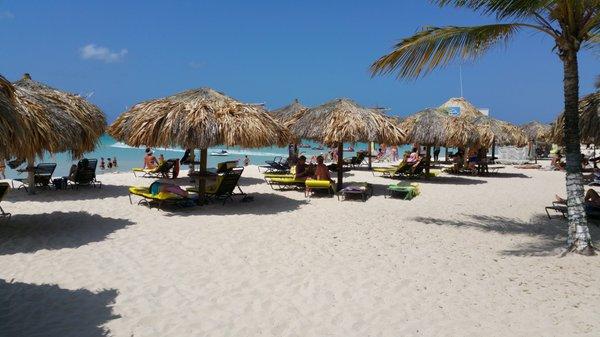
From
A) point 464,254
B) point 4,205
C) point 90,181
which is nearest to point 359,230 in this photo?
point 464,254

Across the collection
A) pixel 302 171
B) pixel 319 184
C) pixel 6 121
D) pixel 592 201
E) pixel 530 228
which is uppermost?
pixel 6 121

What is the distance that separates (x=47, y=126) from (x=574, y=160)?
707 centimetres

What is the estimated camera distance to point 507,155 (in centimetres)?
2861

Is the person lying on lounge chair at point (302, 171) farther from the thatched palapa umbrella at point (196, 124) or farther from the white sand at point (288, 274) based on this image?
the white sand at point (288, 274)

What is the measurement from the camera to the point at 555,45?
5730 millimetres

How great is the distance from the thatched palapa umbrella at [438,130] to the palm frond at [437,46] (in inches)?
335

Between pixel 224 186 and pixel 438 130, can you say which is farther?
pixel 438 130

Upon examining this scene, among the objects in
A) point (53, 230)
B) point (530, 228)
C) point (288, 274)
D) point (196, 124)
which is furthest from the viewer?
point (196, 124)

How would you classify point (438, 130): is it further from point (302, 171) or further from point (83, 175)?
point (83, 175)

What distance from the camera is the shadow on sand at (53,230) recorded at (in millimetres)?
5637

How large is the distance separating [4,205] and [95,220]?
2.74 m

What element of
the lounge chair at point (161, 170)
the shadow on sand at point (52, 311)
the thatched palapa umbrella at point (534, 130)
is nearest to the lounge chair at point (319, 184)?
A: the lounge chair at point (161, 170)

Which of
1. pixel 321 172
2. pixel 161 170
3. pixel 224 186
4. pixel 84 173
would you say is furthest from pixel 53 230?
pixel 161 170

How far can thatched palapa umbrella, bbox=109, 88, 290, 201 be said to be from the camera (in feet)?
26.4
